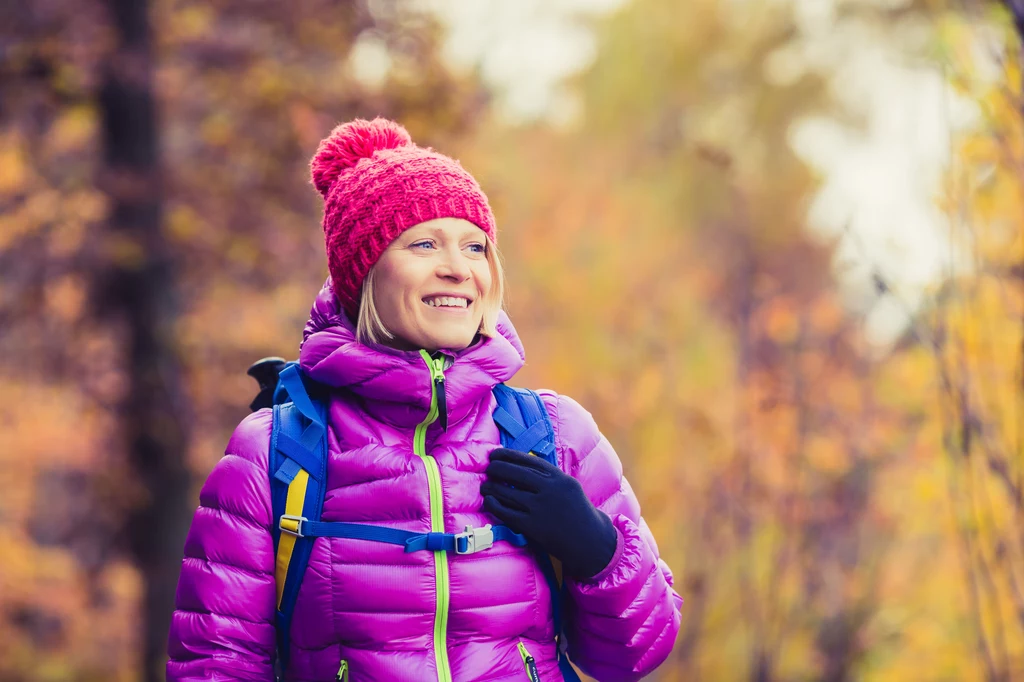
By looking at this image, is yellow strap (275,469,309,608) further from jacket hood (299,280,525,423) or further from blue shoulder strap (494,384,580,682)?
blue shoulder strap (494,384,580,682)

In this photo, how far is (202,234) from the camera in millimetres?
6723

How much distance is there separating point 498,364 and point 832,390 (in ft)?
22.1

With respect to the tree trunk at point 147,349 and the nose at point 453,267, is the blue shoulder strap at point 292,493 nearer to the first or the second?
the nose at point 453,267

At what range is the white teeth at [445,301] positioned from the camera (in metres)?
1.95

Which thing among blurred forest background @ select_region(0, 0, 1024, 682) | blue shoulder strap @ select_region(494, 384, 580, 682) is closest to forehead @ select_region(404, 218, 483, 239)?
blue shoulder strap @ select_region(494, 384, 580, 682)

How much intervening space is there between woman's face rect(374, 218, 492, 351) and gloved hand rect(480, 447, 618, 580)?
28cm

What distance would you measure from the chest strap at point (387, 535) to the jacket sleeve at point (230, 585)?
3.2 inches

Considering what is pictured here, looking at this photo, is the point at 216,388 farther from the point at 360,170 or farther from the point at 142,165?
the point at 360,170

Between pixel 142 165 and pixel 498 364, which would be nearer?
pixel 498 364

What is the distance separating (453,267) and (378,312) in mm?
195

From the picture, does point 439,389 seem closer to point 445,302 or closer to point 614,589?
point 445,302

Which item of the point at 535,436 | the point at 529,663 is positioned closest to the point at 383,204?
the point at 535,436

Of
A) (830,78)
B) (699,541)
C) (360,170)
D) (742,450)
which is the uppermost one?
(830,78)

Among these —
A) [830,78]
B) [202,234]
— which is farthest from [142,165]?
[830,78]
